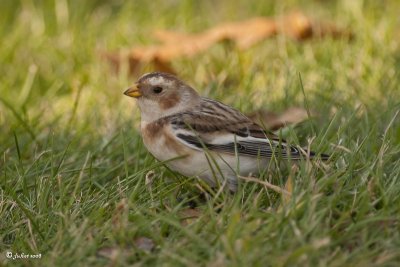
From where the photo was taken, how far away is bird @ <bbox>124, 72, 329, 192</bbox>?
4398 millimetres

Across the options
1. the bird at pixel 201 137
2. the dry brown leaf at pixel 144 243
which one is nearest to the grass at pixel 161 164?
the dry brown leaf at pixel 144 243

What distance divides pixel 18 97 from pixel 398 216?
3563mm

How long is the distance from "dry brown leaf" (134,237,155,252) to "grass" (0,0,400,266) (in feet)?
0.04

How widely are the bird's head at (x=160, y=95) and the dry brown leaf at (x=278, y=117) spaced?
502 millimetres

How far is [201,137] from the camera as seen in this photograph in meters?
4.62

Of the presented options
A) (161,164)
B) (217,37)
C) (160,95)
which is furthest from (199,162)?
(217,37)

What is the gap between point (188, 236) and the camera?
3.57 m

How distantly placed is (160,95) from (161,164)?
595mm

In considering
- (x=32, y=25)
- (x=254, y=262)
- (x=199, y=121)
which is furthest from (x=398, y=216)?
(x=32, y=25)

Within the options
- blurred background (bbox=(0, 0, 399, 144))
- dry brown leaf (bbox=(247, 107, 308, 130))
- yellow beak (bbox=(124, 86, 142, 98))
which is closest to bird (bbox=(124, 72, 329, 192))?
yellow beak (bbox=(124, 86, 142, 98))

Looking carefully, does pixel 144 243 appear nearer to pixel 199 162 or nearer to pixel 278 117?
pixel 199 162

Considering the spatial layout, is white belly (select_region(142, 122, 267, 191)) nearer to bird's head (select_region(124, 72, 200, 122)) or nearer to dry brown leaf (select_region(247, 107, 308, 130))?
bird's head (select_region(124, 72, 200, 122))

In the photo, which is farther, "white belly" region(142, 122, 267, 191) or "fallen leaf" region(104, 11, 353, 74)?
"fallen leaf" region(104, 11, 353, 74)

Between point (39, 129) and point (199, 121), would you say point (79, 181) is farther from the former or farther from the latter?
point (39, 129)
